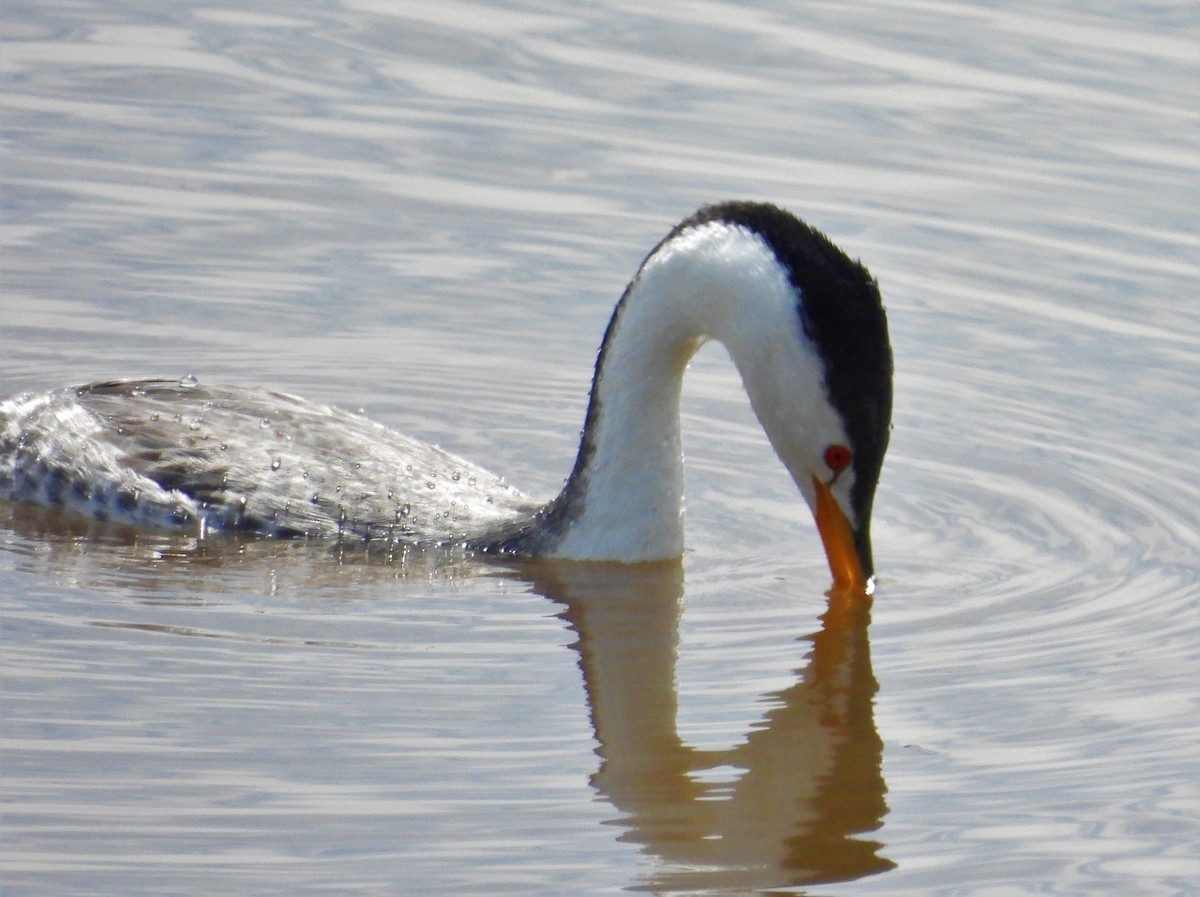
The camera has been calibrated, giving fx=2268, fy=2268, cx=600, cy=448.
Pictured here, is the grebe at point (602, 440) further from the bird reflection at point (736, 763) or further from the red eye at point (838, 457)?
the bird reflection at point (736, 763)

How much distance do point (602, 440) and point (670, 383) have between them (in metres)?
0.35

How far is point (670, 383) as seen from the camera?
8.84 m

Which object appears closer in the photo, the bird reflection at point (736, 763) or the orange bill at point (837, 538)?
the bird reflection at point (736, 763)

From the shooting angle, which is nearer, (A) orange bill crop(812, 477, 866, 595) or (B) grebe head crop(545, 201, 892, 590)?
(B) grebe head crop(545, 201, 892, 590)

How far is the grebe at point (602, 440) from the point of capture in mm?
7962

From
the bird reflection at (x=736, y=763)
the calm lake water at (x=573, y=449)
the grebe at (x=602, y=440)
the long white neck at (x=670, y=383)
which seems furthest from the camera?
the long white neck at (x=670, y=383)

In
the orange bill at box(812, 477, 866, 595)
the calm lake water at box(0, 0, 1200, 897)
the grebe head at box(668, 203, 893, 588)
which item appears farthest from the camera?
the orange bill at box(812, 477, 866, 595)

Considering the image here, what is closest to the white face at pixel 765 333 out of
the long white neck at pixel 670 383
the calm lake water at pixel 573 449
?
the long white neck at pixel 670 383

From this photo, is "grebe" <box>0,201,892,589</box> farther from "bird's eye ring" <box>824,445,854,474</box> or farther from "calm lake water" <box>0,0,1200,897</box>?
"calm lake water" <box>0,0,1200,897</box>

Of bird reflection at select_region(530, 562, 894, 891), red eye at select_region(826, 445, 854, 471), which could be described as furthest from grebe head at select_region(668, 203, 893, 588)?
bird reflection at select_region(530, 562, 894, 891)

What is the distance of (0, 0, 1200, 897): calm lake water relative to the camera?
21.2ft

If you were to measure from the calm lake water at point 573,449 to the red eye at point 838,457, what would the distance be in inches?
24.1

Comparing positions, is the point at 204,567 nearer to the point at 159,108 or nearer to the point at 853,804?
the point at 853,804

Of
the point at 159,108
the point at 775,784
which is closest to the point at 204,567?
the point at 775,784
